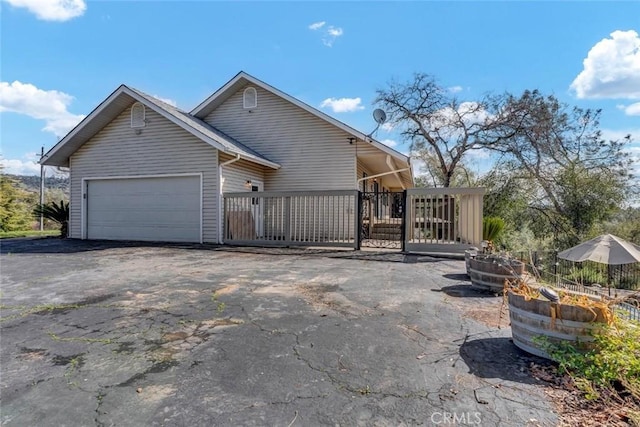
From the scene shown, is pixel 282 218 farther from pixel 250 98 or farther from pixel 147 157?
pixel 250 98

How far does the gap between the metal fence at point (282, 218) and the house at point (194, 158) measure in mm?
196

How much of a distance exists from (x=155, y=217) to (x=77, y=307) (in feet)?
26.4

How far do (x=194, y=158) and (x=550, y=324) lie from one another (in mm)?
10695

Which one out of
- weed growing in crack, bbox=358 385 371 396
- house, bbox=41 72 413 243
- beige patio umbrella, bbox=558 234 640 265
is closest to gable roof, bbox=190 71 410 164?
house, bbox=41 72 413 243

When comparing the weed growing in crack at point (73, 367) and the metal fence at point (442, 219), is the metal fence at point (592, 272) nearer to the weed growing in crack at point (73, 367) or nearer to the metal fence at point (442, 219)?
the metal fence at point (442, 219)

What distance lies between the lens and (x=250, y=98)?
13336 mm

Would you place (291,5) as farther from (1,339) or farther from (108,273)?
(1,339)

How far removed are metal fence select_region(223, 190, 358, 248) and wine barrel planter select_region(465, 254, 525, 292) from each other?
17.0ft

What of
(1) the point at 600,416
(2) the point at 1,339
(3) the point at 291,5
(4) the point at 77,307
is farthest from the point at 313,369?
(3) the point at 291,5

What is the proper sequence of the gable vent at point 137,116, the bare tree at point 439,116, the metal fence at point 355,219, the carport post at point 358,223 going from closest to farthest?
the metal fence at point 355,219 < the carport post at point 358,223 < the gable vent at point 137,116 < the bare tree at point 439,116

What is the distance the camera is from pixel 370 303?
436 centimetres

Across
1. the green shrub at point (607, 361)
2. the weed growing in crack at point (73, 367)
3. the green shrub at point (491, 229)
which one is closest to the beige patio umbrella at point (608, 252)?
the green shrub at point (607, 361)

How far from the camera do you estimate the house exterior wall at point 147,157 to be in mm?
10992

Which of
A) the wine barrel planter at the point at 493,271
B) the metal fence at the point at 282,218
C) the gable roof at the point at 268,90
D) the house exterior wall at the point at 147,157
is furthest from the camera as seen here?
the gable roof at the point at 268,90
